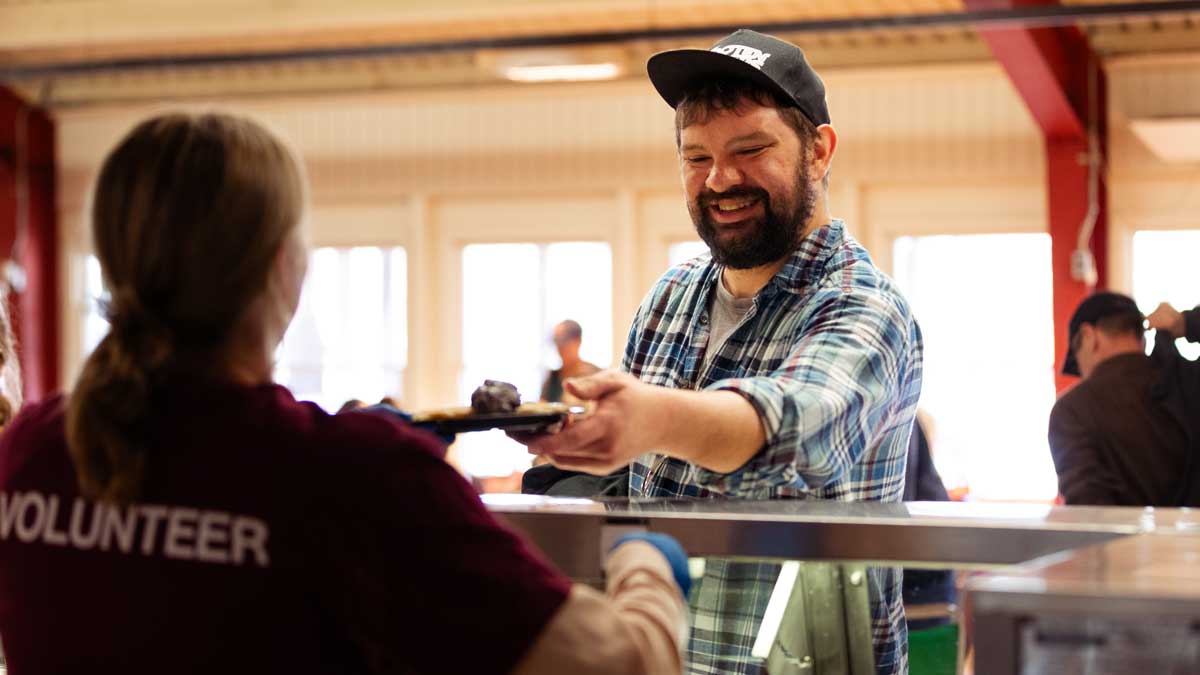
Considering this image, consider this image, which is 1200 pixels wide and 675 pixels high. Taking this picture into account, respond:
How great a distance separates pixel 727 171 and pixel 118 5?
9.02 meters

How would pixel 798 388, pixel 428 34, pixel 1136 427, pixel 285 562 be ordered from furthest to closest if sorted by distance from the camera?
pixel 428 34, pixel 1136 427, pixel 798 388, pixel 285 562

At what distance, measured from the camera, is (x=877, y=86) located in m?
9.98

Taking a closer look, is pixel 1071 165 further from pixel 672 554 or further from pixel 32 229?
pixel 672 554

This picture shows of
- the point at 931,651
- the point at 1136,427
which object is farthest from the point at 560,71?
the point at 931,651

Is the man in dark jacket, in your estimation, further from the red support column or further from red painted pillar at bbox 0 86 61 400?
red painted pillar at bbox 0 86 61 400

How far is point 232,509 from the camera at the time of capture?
1.14 metres

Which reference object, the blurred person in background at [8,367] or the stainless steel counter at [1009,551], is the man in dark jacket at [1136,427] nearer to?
the stainless steel counter at [1009,551]

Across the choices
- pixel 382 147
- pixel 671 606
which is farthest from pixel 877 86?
pixel 671 606

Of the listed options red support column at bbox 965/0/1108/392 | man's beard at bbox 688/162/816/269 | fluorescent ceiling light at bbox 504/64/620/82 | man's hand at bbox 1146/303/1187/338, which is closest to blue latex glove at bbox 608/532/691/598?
man's beard at bbox 688/162/816/269

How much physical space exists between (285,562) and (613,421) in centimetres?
44

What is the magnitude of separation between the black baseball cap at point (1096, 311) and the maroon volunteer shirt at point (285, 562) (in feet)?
13.7

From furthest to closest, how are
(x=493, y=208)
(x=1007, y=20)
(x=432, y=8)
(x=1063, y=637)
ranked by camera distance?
Result: (x=493, y=208)
(x=432, y=8)
(x=1007, y=20)
(x=1063, y=637)

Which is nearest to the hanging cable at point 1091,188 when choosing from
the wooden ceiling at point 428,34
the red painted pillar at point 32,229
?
the wooden ceiling at point 428,34

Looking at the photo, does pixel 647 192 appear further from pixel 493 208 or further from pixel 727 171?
pixel 727 171
